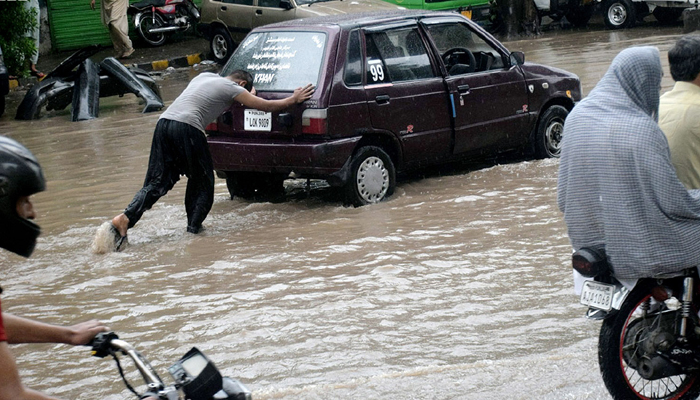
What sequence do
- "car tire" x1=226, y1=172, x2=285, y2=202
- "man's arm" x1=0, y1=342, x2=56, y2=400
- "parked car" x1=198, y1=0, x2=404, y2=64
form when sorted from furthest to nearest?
"parked car" x1=198, y1=0, x2=404, y2=64 < "car tire" x1=226, y1=172, x2=285, y2=202 < "man's arm" x1=0, y1=342, x2=56, y2=400

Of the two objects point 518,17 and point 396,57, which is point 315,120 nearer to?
point 396,57

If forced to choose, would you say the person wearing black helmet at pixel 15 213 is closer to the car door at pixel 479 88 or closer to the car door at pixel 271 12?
the car door at pixel 479 88

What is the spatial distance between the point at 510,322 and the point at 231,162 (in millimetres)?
3945

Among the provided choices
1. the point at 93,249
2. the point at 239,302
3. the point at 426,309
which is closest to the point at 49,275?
the point at 93,249

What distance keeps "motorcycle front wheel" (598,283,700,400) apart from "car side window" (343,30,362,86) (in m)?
4.73

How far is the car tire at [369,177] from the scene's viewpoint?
8898 mm

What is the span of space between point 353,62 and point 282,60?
24.4 inches

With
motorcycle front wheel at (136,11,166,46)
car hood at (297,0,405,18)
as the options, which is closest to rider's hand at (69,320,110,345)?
car hood at (297,0,405,18)

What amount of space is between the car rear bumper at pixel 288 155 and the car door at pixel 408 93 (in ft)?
1.65

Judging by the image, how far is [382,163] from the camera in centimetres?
913

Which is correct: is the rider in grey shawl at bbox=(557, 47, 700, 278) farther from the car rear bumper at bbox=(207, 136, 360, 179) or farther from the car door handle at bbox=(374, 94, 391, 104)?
the car door handle at bbox=(374, 94, 391, 104)

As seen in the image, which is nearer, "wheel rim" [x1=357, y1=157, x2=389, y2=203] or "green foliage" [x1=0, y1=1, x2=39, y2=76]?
"wheel rim" [x1=357, y1=157, x2=389, y2=203]

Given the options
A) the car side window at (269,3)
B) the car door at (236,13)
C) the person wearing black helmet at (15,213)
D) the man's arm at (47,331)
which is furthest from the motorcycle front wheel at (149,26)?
the person wearing black helmet at (15,213)

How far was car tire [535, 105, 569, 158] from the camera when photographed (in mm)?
10461
